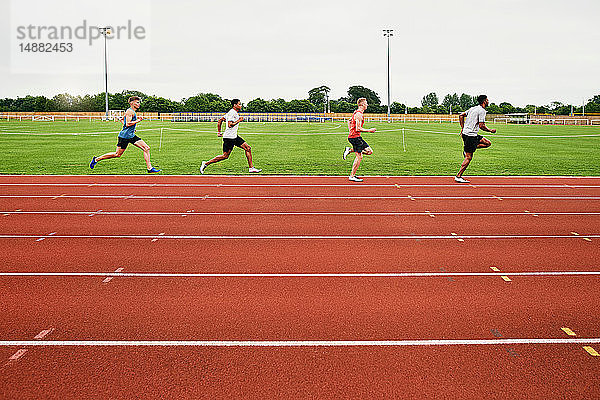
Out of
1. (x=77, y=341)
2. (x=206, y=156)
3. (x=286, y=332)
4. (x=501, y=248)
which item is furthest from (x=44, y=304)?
(x=206, y=156)

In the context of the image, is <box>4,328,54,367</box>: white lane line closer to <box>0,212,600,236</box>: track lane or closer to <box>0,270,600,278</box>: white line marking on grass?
<box>0,270,600,278</box>: white line marking on grass

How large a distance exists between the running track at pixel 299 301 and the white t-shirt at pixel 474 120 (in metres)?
3.79

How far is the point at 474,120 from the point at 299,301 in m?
9.57

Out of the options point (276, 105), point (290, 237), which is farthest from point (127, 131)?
point (276, 105)

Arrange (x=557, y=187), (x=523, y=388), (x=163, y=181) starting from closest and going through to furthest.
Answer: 1. (x=523, y=388)
2. (x=557, y=187)
3. (x=163, y=181)

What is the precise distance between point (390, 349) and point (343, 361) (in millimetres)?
425

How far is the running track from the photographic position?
3.80 meters

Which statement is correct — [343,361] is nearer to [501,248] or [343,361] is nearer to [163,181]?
[501,248]

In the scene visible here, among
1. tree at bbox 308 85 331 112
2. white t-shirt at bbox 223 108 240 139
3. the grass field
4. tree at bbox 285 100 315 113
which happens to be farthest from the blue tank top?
tree at bbox 308 85 331 112

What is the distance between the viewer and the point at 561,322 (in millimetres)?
4770

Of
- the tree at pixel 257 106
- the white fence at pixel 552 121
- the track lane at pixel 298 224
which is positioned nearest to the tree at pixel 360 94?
the tree at pixel 257 106

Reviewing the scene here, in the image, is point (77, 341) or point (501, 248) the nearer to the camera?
point (77, 341)

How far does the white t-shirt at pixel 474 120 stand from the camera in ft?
43.8

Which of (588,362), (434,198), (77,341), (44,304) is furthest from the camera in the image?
(434,198)
